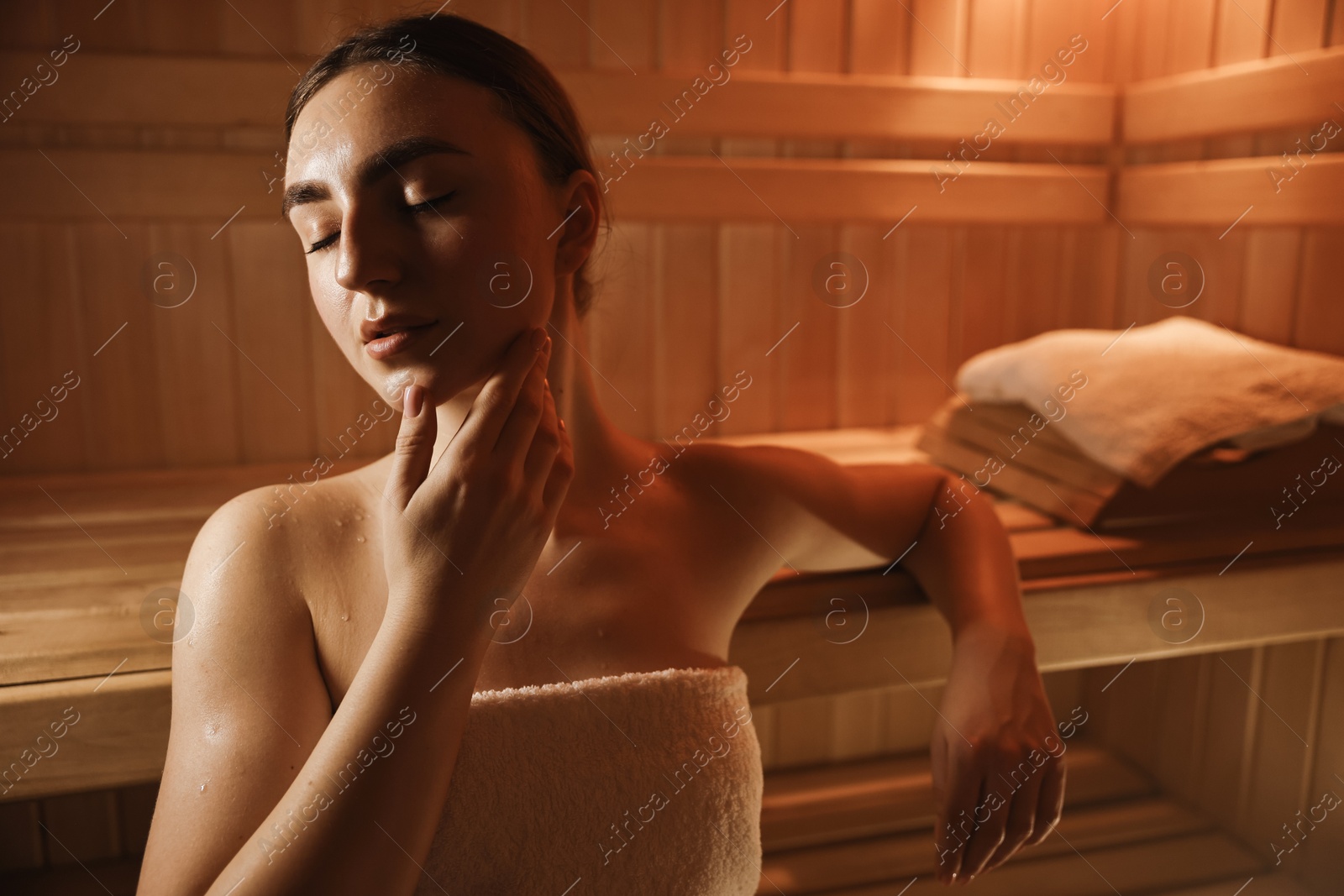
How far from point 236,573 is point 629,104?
1.41 metres

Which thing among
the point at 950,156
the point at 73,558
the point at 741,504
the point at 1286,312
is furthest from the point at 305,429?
the point at 1286,312

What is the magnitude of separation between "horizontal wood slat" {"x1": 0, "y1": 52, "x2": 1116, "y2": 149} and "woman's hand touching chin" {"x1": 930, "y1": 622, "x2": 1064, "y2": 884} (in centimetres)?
138

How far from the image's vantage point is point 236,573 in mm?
884

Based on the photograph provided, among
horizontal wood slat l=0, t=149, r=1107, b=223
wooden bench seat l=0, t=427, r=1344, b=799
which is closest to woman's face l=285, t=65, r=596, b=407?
wooden bench seat l=0, t=427, r=1344, b=799

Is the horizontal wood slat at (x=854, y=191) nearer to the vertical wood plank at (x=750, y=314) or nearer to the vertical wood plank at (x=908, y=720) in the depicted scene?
the vertical wood plank at (x=750, y=314)

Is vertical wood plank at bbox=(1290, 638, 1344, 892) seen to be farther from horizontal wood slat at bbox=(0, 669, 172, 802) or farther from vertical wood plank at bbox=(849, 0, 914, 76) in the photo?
horizontal wood slat at bbox=(0, 669, 172, 802)

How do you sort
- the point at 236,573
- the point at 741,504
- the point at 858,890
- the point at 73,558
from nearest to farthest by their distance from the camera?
the point at 236,573, the point at 741,504, the point at 73,558, the point at 858,890

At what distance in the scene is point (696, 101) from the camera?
6.79 ft

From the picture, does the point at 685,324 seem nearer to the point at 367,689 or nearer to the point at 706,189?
the point at 706,189

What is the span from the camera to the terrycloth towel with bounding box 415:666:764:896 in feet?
2.80

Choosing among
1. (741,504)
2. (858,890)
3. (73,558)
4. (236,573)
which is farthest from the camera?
(858,890)

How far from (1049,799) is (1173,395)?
0.86 meters

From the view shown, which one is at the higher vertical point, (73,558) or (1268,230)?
(1268,230)

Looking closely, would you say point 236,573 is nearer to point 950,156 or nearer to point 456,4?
point 456,4
